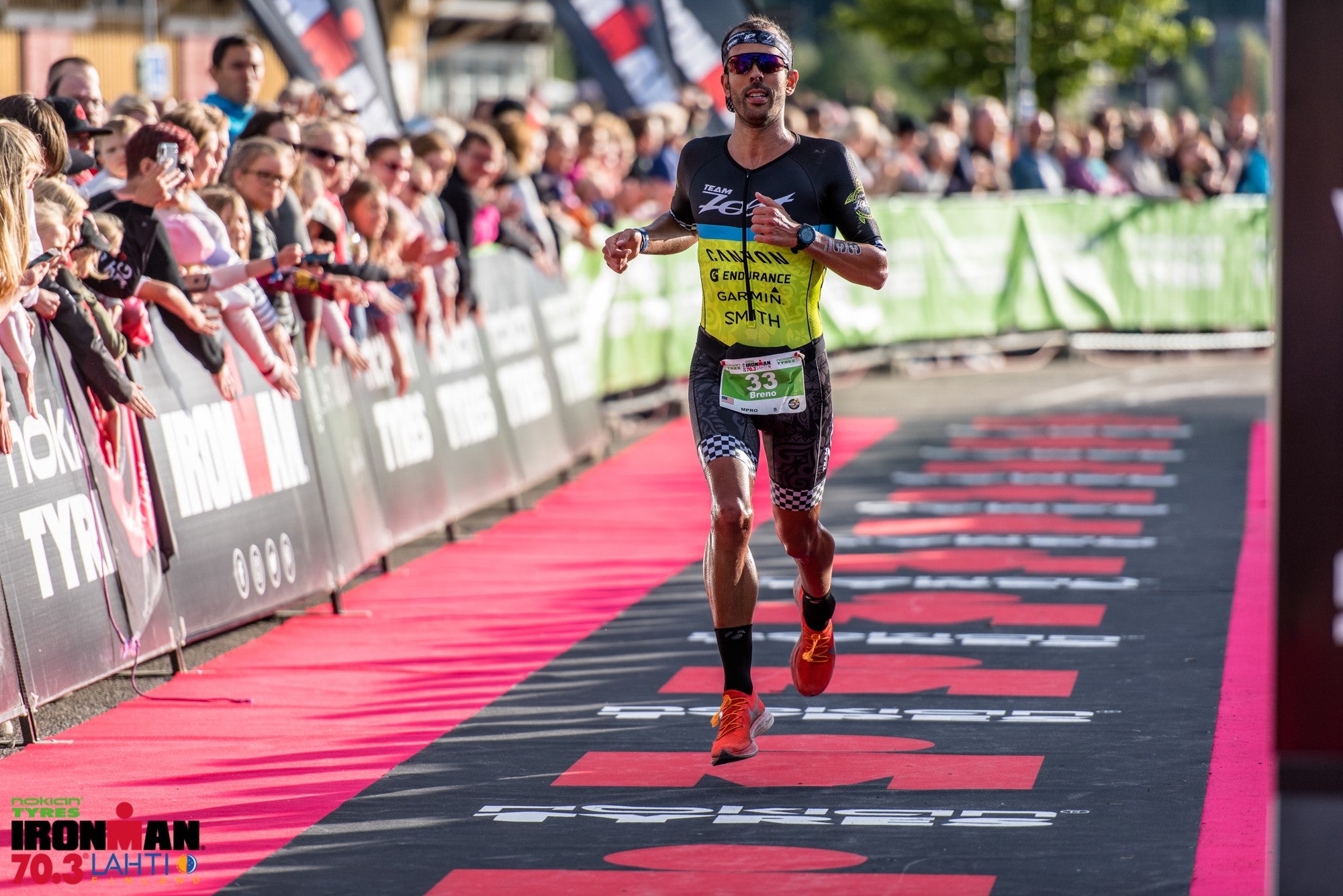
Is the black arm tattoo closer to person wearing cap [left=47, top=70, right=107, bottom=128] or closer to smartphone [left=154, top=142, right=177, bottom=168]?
smartphone [left=154, top=142, right=177, bottom=168]

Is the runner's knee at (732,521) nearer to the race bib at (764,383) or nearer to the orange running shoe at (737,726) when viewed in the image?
the race bib at (764,383)

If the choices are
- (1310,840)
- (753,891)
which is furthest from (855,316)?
(1310,840)

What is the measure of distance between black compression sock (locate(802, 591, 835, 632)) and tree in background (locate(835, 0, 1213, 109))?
3173 cm

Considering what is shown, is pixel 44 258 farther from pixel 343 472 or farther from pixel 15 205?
pixel 343 472

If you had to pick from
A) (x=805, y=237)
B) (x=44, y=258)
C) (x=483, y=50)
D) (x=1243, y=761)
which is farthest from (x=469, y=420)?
(x=483, y=50)

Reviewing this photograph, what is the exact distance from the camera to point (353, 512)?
10227mm

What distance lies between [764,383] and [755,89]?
0.96 meters

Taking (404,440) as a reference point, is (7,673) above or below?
above

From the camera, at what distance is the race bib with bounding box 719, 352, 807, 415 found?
6719mm

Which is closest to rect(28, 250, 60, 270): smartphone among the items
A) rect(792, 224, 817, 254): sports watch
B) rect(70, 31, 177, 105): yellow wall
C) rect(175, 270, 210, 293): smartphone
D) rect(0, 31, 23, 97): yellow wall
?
rect(175, 270, 210, 293): smartphone

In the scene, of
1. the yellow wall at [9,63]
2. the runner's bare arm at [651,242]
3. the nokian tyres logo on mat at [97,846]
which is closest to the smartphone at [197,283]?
the runner's bare arm at [651,242]

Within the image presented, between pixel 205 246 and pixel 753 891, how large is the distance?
15.3ft

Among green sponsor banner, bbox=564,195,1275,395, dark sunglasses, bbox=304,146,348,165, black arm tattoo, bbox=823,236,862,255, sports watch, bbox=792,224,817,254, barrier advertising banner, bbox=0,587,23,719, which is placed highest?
dark sunglasses, bbox=304,146,348,165

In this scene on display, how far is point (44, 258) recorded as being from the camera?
23.6 feet
